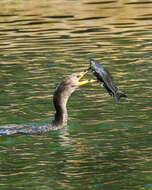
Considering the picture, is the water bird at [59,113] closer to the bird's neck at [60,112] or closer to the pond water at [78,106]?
the bird's neck at [60,112]

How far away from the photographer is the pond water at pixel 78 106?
11898 millimetres

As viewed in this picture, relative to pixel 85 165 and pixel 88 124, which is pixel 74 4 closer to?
pixel 88 124

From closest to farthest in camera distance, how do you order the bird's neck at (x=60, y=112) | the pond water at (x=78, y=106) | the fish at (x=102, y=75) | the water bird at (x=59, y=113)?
the pond water at (x=78, y=106) → the fish at (x=102, y=75) → the water bird at (x=59, y=113) → the bird's neck at (x=60, y=112)

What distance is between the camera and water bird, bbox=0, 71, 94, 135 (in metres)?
14.5

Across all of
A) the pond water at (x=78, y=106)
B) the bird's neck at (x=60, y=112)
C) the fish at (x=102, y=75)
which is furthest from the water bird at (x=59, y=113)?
the fish at (x=102, y=75)

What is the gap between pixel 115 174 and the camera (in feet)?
38.7

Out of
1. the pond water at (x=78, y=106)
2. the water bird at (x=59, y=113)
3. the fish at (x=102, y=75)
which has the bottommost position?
the pond water at (x=78, y=106)

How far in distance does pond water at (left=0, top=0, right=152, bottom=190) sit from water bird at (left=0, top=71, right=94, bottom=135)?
0.13 meters

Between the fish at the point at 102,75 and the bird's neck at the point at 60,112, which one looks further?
the bird's neck at the point at 60,112

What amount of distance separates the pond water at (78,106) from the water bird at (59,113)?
0.13m

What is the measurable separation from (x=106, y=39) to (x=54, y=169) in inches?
589

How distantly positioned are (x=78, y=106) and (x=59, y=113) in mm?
1716

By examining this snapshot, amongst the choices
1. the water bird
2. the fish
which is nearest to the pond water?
the water bird

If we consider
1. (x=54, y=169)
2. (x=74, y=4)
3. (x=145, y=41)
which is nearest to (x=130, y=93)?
(x=54, y=169)
